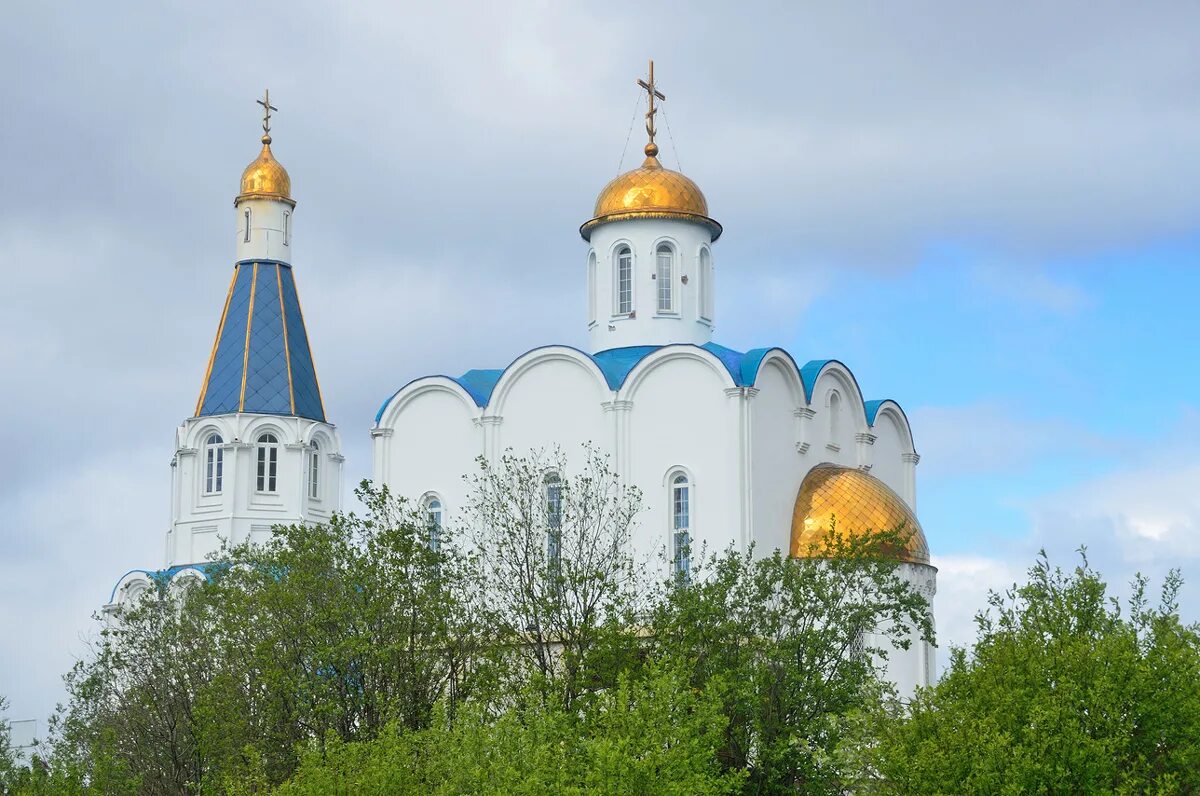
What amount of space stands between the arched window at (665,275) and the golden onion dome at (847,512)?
143 inches

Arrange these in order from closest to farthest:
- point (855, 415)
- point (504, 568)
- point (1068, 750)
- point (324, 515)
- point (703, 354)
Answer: point (1068, 750) → point (504, 568) → point (703, 354) → point (855, 415) → point (324, 515)

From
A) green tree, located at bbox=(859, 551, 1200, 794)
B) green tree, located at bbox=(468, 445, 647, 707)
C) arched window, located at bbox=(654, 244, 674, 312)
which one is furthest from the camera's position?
arched window, located at bbox=(654, 244, 674, 312)

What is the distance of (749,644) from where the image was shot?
922 inches

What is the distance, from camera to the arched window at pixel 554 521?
2521cm

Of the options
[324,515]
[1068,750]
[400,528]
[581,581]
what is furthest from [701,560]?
[324,515]

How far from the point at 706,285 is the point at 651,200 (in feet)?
5.07

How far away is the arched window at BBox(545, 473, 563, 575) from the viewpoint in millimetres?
25209

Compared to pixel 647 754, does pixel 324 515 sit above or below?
above

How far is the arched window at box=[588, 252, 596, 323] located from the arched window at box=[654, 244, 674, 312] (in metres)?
1.05

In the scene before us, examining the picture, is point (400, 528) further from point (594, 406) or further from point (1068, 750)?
point (1068, 750)

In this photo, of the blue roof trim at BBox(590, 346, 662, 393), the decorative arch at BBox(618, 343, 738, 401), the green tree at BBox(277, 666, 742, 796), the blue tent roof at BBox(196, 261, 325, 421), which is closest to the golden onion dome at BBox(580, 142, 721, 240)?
the blue roof trim at BBox(590, 346, 662, 393)

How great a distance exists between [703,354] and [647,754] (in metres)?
9.69

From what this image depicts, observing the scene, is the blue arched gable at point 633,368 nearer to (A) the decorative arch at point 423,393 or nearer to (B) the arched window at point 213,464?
(A) the decorative arch at point 423,393

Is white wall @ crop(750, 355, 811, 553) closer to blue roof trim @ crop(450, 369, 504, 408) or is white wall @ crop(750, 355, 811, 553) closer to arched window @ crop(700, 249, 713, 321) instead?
arched window @ crop(700, 249, 713, 321)
